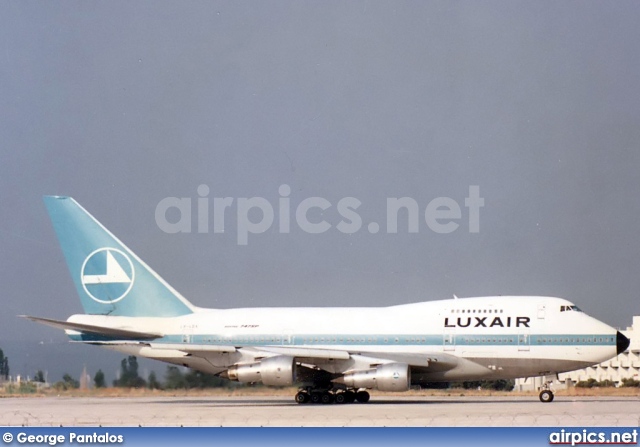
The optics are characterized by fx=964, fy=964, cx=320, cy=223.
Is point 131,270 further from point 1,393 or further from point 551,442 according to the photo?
point 551,442

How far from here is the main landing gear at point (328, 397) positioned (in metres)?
33.5

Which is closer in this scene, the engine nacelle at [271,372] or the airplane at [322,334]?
the engine nacelle at [271,372]

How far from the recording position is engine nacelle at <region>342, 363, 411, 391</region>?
3162 centimetres

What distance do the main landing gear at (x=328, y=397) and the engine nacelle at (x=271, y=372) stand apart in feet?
5.66

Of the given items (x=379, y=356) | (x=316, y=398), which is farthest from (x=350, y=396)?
(x=379, y=356)

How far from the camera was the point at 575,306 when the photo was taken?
109ft

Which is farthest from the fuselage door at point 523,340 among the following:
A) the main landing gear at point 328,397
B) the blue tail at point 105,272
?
the blue tail at point 105,272

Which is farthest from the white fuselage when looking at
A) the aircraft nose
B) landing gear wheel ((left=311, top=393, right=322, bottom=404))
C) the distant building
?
the distant building

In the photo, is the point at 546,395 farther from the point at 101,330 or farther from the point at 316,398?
the point at 101,330

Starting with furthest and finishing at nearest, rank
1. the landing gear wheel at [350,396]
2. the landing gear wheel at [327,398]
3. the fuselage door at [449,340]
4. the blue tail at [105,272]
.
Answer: the blue tail at [105,272] < the landing gear wheel at [350,396] < the landing gear wheel at [327,398] < the fuselage door at [449,340]

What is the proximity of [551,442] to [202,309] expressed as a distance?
68.9ft

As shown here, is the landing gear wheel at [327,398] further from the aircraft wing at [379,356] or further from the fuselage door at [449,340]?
the fuselage door at [449,340]

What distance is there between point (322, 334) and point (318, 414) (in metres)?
7.64

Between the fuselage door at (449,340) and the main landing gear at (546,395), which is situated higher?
the fuselage door at (449,340)
